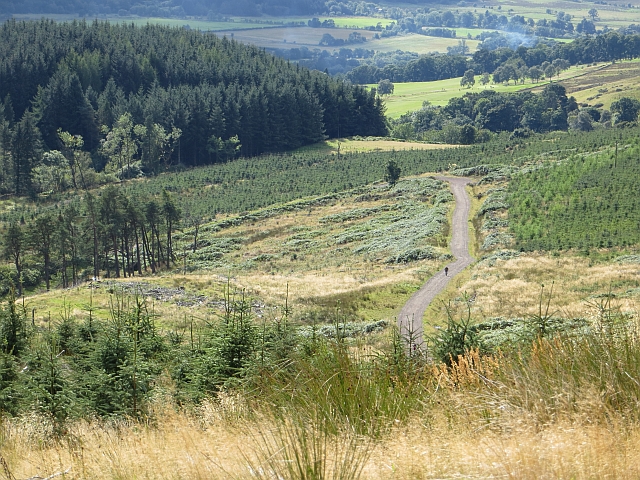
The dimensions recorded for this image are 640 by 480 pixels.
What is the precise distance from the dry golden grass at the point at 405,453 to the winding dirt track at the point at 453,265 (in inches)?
686

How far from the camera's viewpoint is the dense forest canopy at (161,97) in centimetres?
14525

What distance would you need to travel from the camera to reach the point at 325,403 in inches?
301

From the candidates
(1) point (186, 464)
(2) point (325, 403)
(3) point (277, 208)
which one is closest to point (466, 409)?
(2) point (325, 403)

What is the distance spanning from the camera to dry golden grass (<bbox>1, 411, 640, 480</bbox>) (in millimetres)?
6145

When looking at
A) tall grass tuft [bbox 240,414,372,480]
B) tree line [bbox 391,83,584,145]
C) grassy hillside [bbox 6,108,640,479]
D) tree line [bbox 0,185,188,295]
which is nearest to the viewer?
tall grass tuft [bbox 240,414,372,480]

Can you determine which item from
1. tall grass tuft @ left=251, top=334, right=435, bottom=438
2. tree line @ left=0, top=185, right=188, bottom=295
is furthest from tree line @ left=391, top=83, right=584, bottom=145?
tall grass tuft @ left=251, top=334, right=435, bottom=438

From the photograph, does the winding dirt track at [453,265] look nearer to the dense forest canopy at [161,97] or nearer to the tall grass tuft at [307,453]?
the tall grass tuft at [307,453]

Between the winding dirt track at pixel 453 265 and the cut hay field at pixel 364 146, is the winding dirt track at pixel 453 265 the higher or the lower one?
the lower one

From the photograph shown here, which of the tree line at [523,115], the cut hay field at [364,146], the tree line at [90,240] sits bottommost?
the tree line at [90,240]

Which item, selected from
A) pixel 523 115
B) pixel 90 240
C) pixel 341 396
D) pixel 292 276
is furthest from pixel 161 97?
pixel 341 396

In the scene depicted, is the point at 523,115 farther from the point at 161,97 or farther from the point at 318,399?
the point at 318,399

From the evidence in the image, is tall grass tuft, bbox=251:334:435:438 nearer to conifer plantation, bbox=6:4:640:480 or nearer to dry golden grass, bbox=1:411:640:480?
conifer plantation, bbox=6:4:640:480

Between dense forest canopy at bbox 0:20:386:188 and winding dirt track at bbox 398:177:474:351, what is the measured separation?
66591 millimetres

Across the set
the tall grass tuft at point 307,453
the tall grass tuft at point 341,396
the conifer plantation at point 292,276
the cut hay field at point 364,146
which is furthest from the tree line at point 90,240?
the cut hay field at point 364,146
